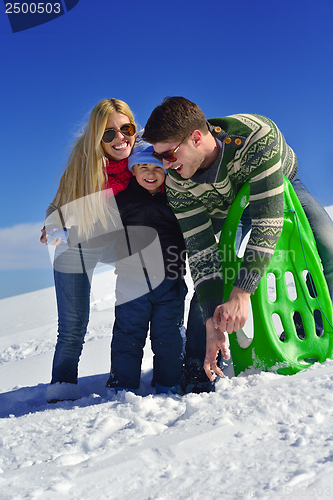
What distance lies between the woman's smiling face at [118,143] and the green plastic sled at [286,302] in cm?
76

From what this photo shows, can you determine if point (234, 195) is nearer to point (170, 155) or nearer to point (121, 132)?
point (170, 155)

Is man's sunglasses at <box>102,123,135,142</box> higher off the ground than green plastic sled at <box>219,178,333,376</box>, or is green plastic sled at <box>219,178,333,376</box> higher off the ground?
man's sunglasses at <box>102,123,135,142</box>

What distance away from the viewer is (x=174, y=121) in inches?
67.6

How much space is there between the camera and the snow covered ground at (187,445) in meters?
0.88

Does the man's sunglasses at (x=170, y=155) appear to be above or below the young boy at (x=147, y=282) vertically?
above

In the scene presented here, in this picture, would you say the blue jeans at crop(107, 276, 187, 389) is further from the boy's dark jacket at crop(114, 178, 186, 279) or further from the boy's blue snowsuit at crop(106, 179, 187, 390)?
the boy's dark jacket at crop(114, 178, 186, 279)

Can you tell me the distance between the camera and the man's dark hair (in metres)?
1.72

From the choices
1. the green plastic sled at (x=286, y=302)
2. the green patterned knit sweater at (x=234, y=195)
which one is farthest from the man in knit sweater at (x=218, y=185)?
the green plastic sled at (x=286, y=302)

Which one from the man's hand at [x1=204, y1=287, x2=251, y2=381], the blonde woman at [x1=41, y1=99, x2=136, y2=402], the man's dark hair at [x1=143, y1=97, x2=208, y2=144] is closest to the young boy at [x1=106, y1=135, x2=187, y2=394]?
the blonde woman at [x1=41, y1=99, x2=136, y2=402]

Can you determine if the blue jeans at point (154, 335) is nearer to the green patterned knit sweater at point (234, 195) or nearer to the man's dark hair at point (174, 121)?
the green patterned knit sweater at point (234, 195)

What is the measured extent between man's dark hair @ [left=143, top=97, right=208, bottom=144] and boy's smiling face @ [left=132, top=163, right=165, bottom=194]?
0.31m

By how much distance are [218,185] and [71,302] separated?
1170 mm

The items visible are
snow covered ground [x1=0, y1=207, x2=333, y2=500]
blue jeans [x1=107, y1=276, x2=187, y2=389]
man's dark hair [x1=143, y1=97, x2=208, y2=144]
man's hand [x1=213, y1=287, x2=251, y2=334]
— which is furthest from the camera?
blue jeans [x1=107, y1=276, x2=187, y2=389]

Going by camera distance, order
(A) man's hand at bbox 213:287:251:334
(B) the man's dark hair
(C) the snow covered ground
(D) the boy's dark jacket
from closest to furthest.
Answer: (C) the snow covered ground < (A) man's hand at bbox 213:287:251:334 < (B) the man's dark hair < (D) the boy's dark jacket
